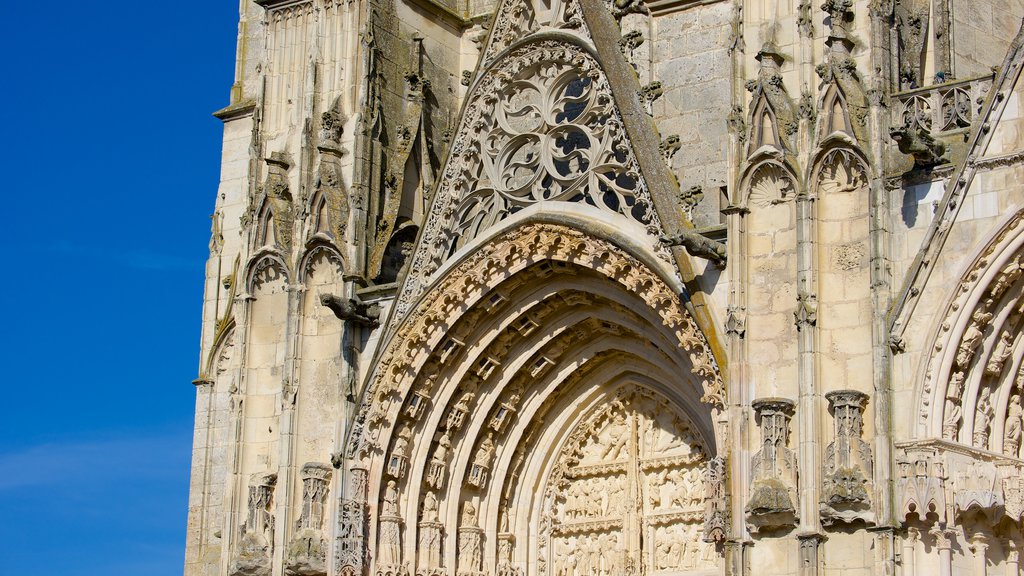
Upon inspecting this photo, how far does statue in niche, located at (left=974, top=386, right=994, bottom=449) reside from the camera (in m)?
17.6

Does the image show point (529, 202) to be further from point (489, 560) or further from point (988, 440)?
point (988, 440)

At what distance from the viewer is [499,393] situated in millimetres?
21719

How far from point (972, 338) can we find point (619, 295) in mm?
4334

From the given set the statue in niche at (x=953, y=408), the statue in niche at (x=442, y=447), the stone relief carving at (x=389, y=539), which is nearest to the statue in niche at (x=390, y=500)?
the stone relief carving at (x=389, y=539)

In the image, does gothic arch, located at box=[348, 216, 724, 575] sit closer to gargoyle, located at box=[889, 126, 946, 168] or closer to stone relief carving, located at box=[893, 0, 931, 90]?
stone relief carving, located at box=[893, 0, 931, 90]

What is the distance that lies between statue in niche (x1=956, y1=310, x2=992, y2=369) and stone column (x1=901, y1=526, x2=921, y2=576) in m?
1.57

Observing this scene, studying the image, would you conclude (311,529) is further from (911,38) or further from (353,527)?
(911,38)

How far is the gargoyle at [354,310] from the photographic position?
21.3 m

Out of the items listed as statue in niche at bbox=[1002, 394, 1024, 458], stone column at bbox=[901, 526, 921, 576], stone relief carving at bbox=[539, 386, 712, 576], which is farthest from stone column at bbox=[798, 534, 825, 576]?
stone relief carving at bbox=[539, 386, 712, 576]

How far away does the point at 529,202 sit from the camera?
21.1 m

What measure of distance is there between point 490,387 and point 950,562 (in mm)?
6315

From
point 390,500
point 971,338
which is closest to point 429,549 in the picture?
point 390,500

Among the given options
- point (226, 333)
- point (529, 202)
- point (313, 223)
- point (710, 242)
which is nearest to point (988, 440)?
point (710, 242)

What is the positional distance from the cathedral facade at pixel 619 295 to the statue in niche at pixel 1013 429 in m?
0.03
